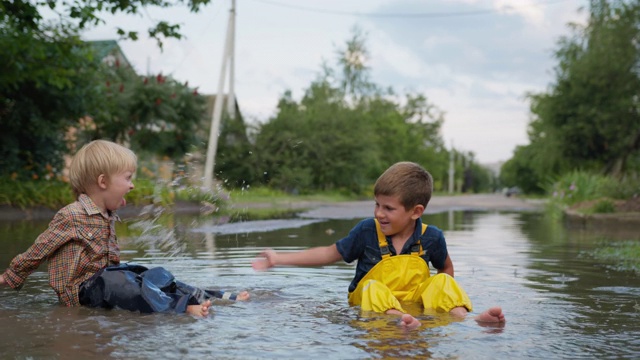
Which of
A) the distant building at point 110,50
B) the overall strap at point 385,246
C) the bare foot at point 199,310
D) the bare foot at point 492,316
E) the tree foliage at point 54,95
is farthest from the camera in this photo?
the distant building at point 110,50

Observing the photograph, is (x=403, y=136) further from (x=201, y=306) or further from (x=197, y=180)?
(x=201, y=306)

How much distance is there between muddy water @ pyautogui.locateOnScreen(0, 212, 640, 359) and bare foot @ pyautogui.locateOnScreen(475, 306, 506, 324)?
5cm

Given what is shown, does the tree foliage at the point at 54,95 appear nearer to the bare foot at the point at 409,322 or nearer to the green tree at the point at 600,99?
the bare foot at the point at 409,322

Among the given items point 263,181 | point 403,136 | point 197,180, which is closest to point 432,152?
point 403,136

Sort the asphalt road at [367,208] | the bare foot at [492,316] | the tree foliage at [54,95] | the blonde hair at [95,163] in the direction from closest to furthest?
1. the bare foot at [492,316]
2. the blonde hair at [95,163]
3. the tree foliage at [54,95]
4. the asphalt road at [367,208]

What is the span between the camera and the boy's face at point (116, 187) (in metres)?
4.96

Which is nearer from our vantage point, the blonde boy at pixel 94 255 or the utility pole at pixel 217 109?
the blonde boy at pixel 94 255

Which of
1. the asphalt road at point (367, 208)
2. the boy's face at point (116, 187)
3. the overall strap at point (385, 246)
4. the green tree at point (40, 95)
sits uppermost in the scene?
the green tree at point (40, 95)

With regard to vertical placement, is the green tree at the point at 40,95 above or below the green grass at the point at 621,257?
above

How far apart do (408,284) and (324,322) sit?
89cm

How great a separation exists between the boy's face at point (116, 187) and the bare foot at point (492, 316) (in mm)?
2264

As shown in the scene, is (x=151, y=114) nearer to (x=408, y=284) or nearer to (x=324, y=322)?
(x=408, y=284)

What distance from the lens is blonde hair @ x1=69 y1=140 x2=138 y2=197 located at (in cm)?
489

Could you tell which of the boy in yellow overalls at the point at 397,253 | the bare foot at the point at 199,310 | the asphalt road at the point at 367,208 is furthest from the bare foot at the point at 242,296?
the asphalt road at the point at 367,208
